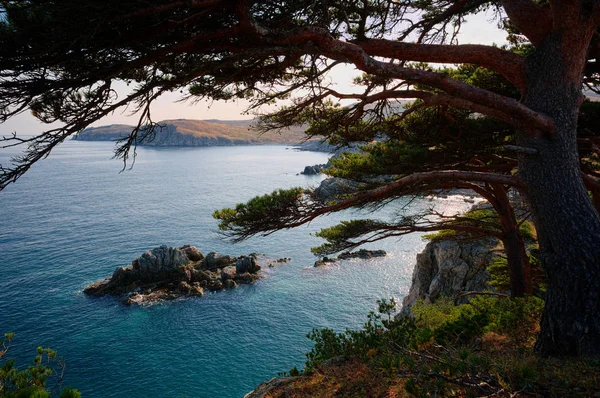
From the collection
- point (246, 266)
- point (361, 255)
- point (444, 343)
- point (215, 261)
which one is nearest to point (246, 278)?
point (246, 266)

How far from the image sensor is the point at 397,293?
26797mm

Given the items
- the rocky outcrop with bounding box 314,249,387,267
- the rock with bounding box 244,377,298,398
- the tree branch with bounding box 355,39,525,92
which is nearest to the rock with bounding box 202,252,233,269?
the rocky outcrop with bounding box 314,249,387,267

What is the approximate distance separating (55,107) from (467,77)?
7.72 metres

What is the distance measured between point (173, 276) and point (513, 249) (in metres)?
27.6

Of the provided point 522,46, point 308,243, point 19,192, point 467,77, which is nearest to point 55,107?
point 467,77

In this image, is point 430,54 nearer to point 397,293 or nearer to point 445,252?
point 445,252

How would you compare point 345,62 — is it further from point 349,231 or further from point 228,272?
point 228,272

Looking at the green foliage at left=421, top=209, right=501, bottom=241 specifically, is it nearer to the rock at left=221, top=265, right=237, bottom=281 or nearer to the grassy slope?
the grassy slope

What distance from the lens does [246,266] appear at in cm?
3123

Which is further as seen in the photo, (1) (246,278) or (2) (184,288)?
(1) (246,278)

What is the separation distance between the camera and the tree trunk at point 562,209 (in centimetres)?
450

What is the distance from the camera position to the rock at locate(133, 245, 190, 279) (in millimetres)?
29234

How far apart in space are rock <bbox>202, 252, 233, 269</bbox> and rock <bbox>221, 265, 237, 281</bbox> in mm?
888

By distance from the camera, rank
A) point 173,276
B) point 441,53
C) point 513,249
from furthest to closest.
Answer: point 173,276 → point 513,249 → point 441,53
